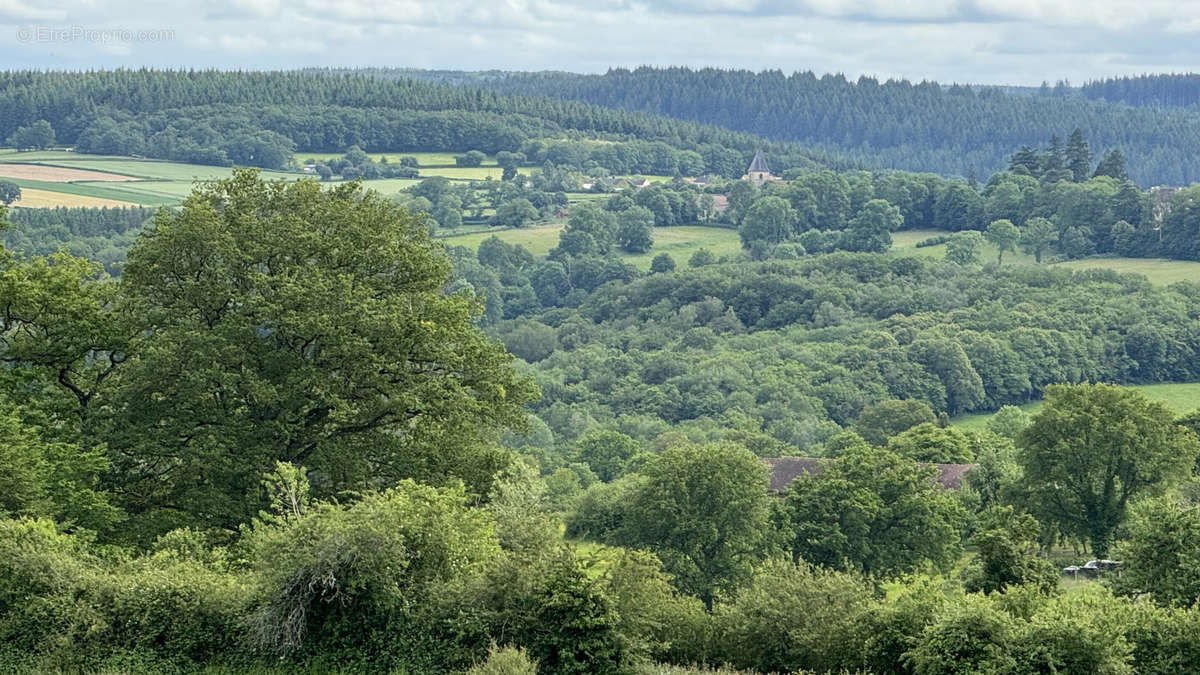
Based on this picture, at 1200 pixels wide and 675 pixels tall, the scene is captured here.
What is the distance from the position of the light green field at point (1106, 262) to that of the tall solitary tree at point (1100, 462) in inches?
3662

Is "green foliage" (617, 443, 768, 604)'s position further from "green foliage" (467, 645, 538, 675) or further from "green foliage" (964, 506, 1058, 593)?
"green foliage" (467, 645, 538, 675)

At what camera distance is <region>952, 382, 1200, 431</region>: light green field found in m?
106

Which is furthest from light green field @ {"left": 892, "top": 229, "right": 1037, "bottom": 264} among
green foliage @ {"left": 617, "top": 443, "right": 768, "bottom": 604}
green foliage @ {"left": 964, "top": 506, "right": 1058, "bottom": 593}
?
green foliage @ {"left": 964, "top": 506, "right": 1058, "bottom": 593}

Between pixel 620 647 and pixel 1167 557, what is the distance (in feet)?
47.1

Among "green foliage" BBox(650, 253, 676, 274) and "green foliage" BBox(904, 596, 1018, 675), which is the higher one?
"green foliage" BBox(904, 596, 1018, 675)

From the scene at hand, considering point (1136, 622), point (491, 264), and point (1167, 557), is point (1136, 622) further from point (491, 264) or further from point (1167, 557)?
point (491, 264)

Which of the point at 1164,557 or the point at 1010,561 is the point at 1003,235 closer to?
the point at 1164,557

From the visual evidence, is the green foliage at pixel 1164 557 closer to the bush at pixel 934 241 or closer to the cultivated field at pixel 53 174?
the bush at pixel 934 241

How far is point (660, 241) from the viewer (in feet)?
607

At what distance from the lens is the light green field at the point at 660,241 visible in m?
175

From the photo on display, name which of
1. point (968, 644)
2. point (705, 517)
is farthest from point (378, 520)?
point (705, 517)

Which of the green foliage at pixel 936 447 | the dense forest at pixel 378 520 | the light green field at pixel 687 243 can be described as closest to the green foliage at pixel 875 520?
the dense forest at pixel 378 520

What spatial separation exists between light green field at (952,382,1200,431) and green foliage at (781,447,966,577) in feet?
187

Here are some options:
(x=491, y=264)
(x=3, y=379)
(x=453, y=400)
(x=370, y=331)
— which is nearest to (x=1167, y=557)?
(x=453, y=400)
